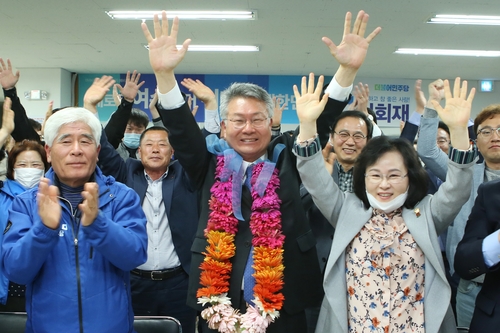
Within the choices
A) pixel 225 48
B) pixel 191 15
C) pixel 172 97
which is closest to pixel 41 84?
pixel 225 48

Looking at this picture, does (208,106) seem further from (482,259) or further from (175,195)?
(482,259)

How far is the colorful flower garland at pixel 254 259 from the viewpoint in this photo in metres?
1.72

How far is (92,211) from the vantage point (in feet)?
4.58

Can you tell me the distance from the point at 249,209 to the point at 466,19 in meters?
5.50

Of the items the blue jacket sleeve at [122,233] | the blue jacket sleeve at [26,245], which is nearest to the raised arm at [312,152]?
the blue jacket sleeve at [122,233]

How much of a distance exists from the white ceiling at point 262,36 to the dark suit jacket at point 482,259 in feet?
13.8

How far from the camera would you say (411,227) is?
1.67 metres

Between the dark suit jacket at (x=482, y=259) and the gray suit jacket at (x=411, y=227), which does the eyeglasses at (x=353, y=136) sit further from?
the dark suit jacket at (x=482, y=259)

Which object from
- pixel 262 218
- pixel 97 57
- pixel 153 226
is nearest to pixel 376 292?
pixel 262 218

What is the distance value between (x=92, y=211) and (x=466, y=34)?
6.73 meters

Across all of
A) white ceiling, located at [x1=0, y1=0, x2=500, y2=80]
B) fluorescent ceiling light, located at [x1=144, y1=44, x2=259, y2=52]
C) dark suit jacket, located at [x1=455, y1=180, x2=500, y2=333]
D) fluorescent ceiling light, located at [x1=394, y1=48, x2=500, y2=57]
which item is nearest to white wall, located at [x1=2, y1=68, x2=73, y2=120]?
white ceiling, located at [x1=0, y1=0, x2=500, y2=80]

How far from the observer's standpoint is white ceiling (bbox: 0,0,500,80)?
5.50 m

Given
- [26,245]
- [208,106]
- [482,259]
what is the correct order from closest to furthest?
[26,245], [482,259], [208,106]

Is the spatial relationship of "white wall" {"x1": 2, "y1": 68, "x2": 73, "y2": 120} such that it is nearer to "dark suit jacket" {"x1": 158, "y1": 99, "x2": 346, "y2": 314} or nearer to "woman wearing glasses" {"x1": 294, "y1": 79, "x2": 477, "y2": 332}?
"dark suit jacket" {"x1": 158, "y1": 99, "x2": 346, "y2": 314}
